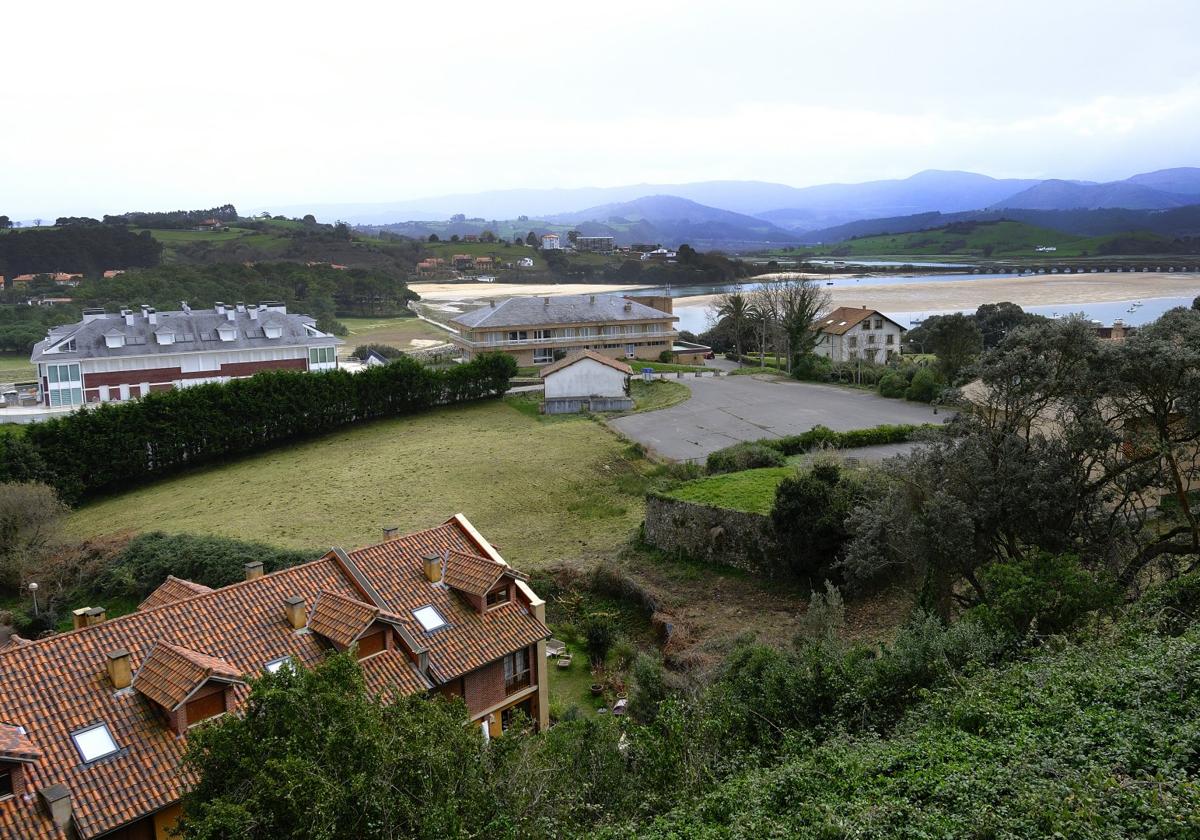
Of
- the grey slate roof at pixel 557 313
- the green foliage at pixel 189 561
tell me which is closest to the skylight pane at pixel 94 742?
the green foliage at pixel 189 561

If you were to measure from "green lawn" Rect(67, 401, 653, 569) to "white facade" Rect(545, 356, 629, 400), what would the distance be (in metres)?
4.21

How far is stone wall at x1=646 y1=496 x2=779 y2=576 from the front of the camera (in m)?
24.7

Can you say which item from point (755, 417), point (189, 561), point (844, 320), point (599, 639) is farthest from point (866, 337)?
point (189, 561)

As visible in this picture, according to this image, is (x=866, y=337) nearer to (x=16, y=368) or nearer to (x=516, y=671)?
(x=516, y=671)

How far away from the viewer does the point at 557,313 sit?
6744cm

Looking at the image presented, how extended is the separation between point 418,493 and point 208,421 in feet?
43.9

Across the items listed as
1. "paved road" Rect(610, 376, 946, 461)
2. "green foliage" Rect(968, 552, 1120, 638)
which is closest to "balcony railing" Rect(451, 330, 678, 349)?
"paved road" Rect(610, 376, 946, 461)

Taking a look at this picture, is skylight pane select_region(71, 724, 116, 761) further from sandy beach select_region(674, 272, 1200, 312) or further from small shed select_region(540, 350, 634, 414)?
sandy beach select_region(674, 272, 1200, 312)

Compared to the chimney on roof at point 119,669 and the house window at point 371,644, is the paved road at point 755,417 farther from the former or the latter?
the chimney on roof at point 119,669

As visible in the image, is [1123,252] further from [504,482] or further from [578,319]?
[504,482]

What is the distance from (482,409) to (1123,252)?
132 metres

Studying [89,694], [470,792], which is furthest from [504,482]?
[470,792]

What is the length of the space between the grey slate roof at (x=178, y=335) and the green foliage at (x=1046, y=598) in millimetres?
55658

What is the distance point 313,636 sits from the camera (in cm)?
1641
